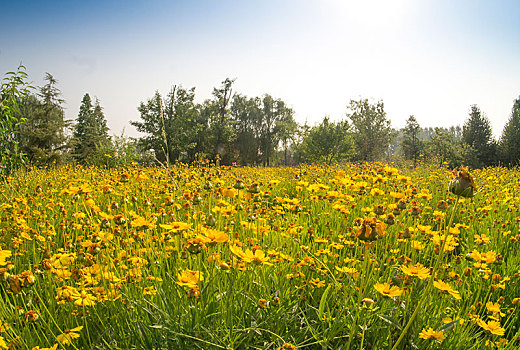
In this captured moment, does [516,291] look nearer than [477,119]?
Yes

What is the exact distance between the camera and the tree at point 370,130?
101ft

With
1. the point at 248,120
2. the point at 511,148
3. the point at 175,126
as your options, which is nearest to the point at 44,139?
the point at 175,126

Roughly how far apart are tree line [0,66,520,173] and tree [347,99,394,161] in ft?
0.36

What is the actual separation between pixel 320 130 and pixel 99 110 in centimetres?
2956

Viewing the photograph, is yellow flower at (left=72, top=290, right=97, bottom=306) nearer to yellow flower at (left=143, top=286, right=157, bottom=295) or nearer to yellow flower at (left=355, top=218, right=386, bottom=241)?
yellow flower at (left=143, top=286, right=157, bottom=295)

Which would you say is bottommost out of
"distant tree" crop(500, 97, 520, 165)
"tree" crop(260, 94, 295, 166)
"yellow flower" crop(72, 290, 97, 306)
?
"yellow flower" crop(72, 290, 97, 306)

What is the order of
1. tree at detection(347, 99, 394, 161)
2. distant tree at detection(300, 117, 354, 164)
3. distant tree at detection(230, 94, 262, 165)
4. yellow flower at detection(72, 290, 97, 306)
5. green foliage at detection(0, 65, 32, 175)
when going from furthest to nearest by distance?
1. distant tree at detection(230, 94, 262, 165)
2. tree at detection(347, 99, 394, 161)
3. distant tree at detection(300, 117, 354, 164)
4. green foliage at detection(0, 65, 32, 175)
5. yellow flower at detection(72, 290, 97, 306)

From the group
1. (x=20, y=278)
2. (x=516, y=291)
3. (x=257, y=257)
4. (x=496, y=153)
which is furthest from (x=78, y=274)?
(x=496, y=153)

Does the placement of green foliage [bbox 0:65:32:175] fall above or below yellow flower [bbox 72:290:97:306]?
above

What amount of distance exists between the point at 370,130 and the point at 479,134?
33.2 feet

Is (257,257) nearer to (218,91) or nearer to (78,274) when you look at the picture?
(78,274)

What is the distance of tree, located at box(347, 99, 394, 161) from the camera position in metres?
30.6

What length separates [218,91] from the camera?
32.1 m

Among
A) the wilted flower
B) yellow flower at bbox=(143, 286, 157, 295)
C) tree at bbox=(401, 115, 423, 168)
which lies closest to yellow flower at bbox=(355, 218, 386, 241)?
the wilted flower
